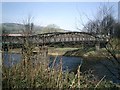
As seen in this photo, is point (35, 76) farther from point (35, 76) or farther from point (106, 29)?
point (106, 29)

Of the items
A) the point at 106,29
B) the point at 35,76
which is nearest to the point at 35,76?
the point at 35,76

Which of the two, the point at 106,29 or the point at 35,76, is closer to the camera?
the point at 35,76

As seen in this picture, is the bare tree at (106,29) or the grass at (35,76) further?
the bare tree at (106,29)

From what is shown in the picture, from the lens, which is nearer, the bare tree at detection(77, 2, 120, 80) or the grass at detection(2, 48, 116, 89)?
the grass at detection(2, 48, 116, 89)

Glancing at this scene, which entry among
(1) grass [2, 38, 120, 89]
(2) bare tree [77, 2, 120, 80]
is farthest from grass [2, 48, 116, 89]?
(2) bare tree [77, 2, 120, 80]

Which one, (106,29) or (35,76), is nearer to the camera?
(35,76)

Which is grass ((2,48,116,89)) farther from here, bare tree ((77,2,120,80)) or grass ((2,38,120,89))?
bare tree ((77,2,120,80))

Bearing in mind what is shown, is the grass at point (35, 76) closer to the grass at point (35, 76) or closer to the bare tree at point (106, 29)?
the grass at point (35, 76)

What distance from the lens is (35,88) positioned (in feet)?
16.4

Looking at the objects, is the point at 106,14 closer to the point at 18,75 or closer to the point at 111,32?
the point at 111,32

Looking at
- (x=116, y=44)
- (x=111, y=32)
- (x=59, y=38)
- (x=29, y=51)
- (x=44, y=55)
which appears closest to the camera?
(x=44, y=55)

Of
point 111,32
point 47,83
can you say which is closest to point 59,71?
point 47,83

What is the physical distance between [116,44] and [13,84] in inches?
137

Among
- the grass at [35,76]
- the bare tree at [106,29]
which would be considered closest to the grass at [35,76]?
the grass at [35,76]
